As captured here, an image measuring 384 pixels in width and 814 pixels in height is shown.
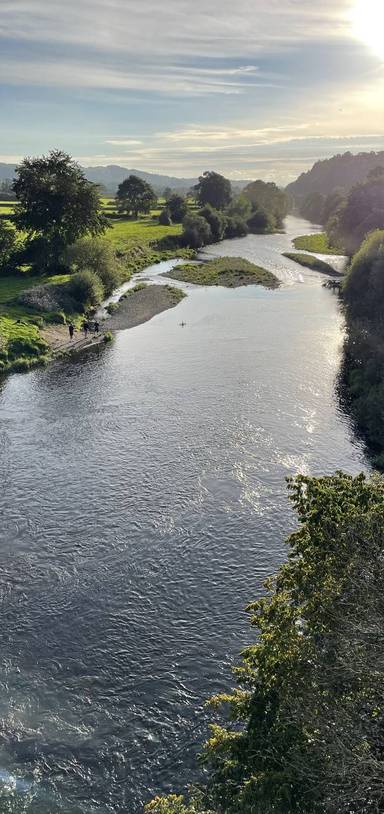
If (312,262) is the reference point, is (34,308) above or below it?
below

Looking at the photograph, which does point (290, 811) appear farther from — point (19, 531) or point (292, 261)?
point (292, 261)

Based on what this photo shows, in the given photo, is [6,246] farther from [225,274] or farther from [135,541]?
[135,541]

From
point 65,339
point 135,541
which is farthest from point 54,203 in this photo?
point 135,541

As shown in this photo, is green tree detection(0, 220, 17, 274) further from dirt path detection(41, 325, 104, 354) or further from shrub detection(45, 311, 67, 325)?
dirt path detection(41, 325, 104, 354)

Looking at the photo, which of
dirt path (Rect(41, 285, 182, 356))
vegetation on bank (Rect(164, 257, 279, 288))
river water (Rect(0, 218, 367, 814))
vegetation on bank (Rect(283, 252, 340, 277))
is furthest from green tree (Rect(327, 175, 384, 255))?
river water (Rect(0, 218, 367, 814))

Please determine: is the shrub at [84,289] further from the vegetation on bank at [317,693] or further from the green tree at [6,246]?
the vegetation on bank at [317,693]

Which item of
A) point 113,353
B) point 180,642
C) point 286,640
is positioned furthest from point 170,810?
point 113,353
